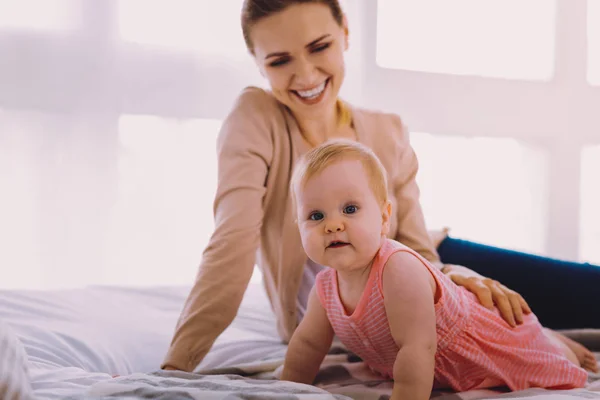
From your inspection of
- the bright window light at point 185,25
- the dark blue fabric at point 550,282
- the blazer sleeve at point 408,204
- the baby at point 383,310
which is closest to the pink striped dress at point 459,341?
the baby at point 383,310

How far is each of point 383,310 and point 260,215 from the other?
41cm

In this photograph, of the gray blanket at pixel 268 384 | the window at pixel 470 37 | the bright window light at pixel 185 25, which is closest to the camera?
the gray blanket at pixel 268 384

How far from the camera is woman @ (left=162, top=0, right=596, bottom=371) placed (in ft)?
4.12

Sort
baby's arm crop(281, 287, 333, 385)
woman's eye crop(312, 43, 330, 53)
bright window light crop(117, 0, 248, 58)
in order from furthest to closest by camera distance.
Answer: bright window light crop(117, 0, 248, 58), woman's eye crop(312, 43, 330, 53), baby's arm crop(281, 287, 333, 385)

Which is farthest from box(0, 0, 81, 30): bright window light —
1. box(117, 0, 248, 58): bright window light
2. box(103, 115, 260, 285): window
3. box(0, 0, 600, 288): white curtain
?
box(103, 115, 260, 285): window

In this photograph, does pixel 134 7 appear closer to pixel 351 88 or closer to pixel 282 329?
pixel 351 88

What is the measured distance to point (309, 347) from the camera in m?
1.17

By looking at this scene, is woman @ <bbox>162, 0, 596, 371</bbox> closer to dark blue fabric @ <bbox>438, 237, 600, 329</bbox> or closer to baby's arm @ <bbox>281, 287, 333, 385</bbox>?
baby's arm @ <bbox>281, 287, 333, 385</bbox>

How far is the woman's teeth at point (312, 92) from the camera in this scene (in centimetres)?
141

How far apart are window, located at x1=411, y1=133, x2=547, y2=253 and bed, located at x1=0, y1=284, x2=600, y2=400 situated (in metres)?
1.32

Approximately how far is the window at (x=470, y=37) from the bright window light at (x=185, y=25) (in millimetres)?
649

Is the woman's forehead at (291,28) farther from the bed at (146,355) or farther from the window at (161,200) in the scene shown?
the window at (161,200)

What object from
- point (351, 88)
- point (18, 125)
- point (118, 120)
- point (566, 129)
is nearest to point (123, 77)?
point (118, 120)

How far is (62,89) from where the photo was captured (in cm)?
244
